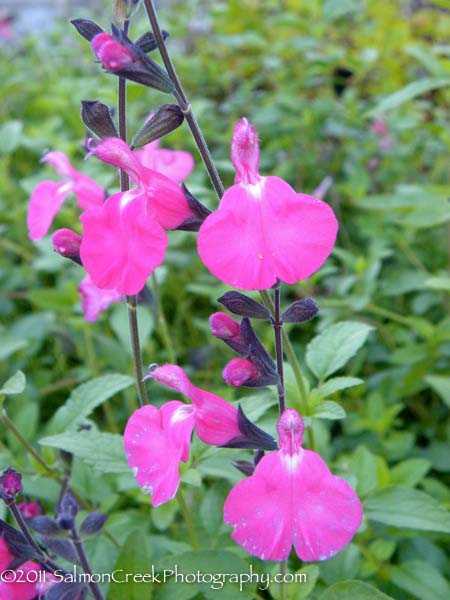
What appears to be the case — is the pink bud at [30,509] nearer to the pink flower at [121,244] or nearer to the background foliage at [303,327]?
the background foliage at [303,327]

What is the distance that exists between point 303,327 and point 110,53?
5.20 ft

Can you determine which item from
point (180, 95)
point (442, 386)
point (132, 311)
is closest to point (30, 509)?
point (132, 311)

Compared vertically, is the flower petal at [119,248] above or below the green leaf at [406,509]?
above

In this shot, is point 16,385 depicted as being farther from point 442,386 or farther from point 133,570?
point 442,386

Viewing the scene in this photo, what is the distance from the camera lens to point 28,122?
3727 mm

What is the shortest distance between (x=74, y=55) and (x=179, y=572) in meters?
3.84

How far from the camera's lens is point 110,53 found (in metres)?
0.81

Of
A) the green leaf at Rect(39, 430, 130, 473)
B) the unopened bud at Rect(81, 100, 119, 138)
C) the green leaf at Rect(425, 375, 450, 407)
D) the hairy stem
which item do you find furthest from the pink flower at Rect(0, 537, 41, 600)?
the green leaf at Rect(425, 375, 450, 407)

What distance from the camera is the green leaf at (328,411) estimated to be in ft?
3.31

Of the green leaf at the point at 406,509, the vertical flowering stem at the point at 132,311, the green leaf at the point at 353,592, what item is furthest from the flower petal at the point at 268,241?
the green leaf at the point at 406,509

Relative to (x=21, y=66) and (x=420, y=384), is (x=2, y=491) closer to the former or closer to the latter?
(x=420, y=384)

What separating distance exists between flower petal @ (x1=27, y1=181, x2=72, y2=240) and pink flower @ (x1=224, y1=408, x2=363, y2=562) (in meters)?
0.59

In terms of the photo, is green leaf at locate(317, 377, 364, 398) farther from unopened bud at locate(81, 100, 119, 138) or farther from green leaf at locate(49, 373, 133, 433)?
unopened bud at locate(81, 100, 119, 138)

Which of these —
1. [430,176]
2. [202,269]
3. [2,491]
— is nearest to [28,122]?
[202,269]
